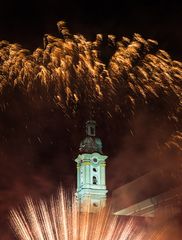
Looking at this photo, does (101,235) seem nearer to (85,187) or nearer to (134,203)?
(85,187)

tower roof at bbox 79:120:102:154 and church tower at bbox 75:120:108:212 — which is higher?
tower roof at bbox 79:120:102:154

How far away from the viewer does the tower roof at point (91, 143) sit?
59.3 meters

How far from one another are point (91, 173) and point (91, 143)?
3.96m

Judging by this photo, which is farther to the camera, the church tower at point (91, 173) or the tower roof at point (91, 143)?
the tower roof at point (91, 143)

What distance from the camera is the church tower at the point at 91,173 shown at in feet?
191

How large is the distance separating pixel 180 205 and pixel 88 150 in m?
27.7

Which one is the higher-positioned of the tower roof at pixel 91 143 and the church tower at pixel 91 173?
the tower roof at pixel 91 143

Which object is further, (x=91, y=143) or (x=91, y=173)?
(x=91, y=143)

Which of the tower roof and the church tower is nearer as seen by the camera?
the church tower

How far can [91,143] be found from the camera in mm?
59812

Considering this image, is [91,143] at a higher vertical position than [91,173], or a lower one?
higher

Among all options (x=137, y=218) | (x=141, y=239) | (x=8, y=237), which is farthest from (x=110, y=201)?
(x=8, y=237)

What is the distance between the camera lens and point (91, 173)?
58625mm

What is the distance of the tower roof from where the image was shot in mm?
59312
